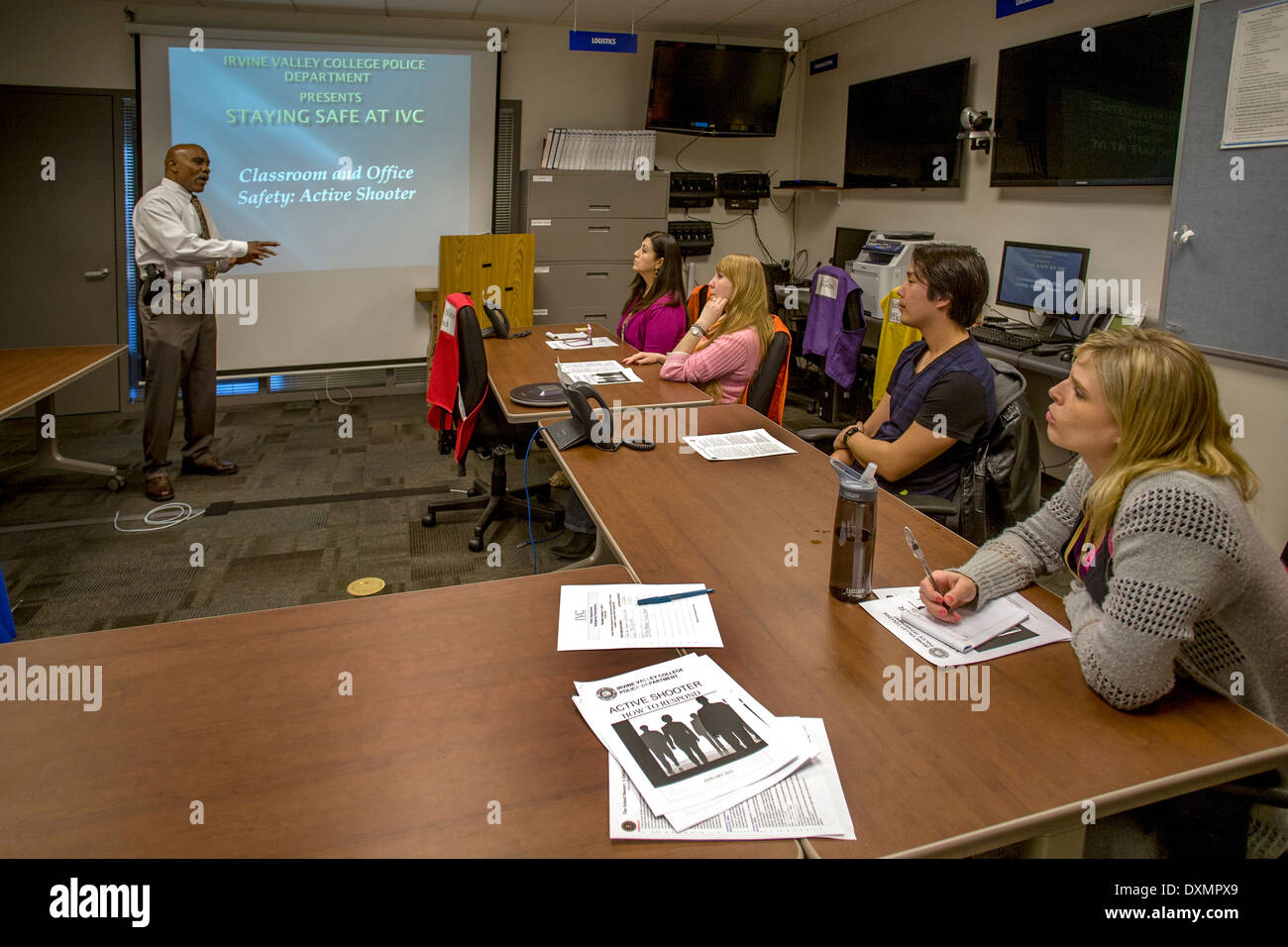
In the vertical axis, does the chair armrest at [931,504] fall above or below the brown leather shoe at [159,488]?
above

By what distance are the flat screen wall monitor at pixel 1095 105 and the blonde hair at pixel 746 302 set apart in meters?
1.86

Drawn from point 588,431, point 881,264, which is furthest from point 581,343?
point 881,264

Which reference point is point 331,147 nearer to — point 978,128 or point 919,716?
point 978,128

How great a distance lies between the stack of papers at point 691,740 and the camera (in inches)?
43.1

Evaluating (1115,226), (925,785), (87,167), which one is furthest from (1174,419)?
(87,167)

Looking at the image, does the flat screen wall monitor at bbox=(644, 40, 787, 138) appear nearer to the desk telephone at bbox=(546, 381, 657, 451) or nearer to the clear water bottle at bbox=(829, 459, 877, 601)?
the desk telephone at bbox=(546, 381, 657, 451)

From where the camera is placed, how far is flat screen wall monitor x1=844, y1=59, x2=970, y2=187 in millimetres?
5051

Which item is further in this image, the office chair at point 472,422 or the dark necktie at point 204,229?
the dark necktie at point 204,229

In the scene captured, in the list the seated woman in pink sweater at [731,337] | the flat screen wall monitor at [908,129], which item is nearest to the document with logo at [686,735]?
the seated woman in pink sweater at [731,337]

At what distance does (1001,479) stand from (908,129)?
388 cm

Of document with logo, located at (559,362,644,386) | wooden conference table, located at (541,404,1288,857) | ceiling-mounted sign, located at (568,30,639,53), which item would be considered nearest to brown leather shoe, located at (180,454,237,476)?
document with logo, located at (559,362,644,386)

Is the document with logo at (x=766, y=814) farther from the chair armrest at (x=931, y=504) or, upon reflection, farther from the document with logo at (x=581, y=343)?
the document with logo at (x=581, y=343)

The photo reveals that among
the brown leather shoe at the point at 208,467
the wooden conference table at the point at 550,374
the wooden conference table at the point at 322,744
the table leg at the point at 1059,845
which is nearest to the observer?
the wooden conference table at the point at 322,744

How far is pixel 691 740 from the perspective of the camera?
121cm
